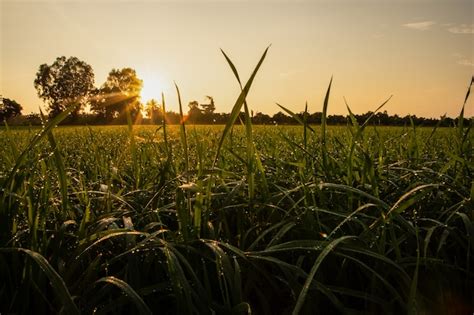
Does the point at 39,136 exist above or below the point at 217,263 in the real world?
above

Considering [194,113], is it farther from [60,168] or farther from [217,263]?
[217,263]

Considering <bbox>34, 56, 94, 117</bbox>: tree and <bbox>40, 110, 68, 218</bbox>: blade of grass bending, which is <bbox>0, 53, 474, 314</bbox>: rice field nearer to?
<bbox>40, 110, 68, 218</bbox>: blade of grass bending

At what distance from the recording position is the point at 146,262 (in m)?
1.10

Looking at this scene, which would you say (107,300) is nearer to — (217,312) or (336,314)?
(217,312)

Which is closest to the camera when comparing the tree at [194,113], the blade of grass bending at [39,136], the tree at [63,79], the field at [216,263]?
the field at [216,263]

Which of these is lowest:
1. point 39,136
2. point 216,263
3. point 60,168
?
point 216,263

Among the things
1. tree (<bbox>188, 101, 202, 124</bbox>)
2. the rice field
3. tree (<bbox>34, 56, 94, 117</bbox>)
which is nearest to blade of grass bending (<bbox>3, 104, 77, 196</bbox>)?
the rice field

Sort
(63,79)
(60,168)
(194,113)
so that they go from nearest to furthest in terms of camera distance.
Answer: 1. (60,168)
2. (194,113)
3. (63,79)

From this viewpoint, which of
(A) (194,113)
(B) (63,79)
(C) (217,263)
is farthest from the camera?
(B) (63,79)

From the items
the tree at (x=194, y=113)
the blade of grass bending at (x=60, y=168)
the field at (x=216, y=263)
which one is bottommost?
the field at (x=216, y=263)

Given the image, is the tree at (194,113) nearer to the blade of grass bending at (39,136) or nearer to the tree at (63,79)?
the blade of grass bending at (39,136)

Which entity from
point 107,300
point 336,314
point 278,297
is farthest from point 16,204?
point 336,314

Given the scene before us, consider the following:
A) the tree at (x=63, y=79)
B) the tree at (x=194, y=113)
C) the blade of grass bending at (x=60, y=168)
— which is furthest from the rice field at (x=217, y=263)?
the tree at (x=63, y=79)

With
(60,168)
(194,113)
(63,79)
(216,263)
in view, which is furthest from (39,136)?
(63,79)
